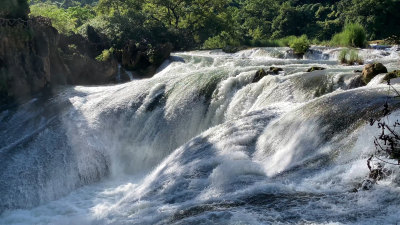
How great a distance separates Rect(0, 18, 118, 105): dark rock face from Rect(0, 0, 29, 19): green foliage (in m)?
0.43

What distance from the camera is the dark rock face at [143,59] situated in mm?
18266

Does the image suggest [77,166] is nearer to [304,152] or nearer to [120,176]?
[120,176]

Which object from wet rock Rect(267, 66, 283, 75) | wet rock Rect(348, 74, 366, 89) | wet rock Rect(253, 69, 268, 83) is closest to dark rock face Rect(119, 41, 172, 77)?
wet rock Rect(267, 66, 283, 75)

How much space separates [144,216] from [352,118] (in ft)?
11.6

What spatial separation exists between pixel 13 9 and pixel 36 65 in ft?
6.07

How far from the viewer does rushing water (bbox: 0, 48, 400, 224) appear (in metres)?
5.40

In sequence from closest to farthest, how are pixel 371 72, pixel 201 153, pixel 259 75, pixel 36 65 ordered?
pixel 201 153 < pixel 371 72 < pixel 259 75 < pixel 36 65

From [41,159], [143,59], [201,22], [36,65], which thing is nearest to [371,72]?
[41,159]

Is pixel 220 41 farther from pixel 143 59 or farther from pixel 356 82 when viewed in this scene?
pixel 356 82

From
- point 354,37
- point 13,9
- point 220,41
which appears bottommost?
point 354,37

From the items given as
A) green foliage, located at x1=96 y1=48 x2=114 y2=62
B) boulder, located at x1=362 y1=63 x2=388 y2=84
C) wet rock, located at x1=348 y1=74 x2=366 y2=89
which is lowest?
wet rock, located at x1=348 y1=74 x2=366 y2=89

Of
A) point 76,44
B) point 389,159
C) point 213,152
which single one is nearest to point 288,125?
point 213,152

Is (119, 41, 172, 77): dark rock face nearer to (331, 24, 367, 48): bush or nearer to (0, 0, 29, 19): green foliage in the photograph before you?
(0, 0, 29, 19): green foliage

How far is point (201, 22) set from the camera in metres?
29.0
